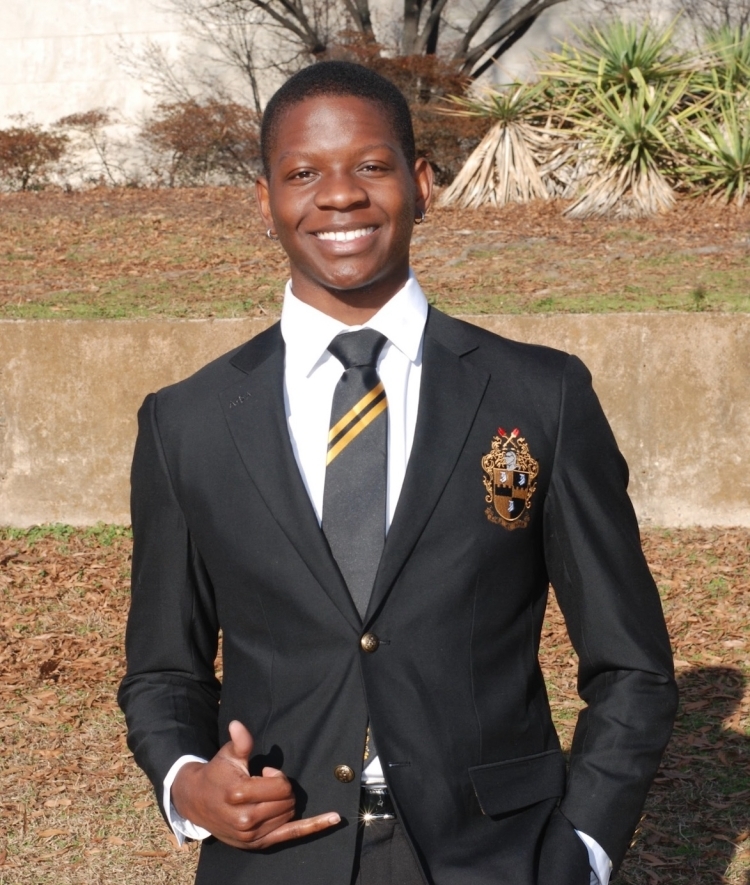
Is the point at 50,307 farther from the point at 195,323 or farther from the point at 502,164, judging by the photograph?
the point at 502,164

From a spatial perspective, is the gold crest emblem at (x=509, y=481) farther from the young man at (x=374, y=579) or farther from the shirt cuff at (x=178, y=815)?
the shirt cuff at (x=178, y=815)

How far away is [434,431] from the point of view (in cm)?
229

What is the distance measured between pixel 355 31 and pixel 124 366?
11.5m

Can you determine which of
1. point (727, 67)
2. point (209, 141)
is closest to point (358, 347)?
point (727, 67)

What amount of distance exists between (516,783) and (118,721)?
14.4 feet

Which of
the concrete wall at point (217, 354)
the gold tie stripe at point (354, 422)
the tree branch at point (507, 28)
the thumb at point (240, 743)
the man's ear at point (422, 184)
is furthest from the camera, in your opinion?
the tree branch at point (507, 28)

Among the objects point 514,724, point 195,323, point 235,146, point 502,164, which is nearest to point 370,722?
point 514,724

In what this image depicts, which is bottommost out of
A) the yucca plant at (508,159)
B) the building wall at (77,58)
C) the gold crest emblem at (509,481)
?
the gold crest emblem at (509,481)

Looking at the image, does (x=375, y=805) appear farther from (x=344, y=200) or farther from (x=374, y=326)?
(x=344, y=200)

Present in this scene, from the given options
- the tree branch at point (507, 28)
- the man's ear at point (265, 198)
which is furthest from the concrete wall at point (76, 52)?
the man's ear at point (265, 198)

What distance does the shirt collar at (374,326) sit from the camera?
7.78 ft

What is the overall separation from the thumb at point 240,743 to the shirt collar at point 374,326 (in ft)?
2.32

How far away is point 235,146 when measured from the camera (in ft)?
60.6

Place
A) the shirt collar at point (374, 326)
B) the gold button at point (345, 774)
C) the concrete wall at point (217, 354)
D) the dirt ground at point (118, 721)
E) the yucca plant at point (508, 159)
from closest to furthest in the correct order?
1. the gold button at point (345, 774)
2. the shirt collar at point (374, 326)
3. the dirt ground at point (118, 721)
4. the concrete wall at point (217, 354)
5. the yucca plant at point (508, 159)
